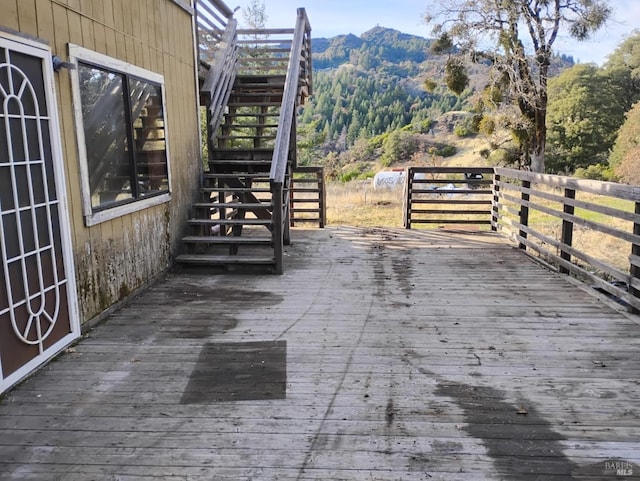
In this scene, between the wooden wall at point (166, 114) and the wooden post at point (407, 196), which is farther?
the wooden post at point (407, 196)

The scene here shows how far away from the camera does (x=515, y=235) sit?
6.87 meters

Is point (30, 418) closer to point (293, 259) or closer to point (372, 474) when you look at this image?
point (372, 474)

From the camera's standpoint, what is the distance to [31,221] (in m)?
2.94

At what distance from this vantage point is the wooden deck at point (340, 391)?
2.10 meters

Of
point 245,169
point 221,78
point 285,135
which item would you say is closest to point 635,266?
point 285,135

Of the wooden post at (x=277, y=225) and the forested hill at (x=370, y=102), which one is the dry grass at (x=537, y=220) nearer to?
the wooden post at (x=277, y=225)

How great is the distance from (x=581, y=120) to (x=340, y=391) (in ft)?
84.5

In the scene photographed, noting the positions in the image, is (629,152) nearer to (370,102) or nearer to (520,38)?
(520,38)

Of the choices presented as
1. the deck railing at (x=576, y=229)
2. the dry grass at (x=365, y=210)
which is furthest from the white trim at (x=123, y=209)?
the dry grass at (x=365, y=210)

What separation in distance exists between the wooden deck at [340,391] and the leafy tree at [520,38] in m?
8.61

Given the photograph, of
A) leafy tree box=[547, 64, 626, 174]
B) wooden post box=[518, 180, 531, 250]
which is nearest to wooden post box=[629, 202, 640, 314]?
wooden post box=[518, 180, 531, 250]

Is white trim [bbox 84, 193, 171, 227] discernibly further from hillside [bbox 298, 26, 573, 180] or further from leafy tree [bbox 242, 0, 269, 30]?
hillside [bbox 298, 26, 573, 180]

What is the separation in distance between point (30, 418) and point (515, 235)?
6.13 m

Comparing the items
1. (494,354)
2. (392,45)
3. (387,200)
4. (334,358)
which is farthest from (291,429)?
(392,45)
